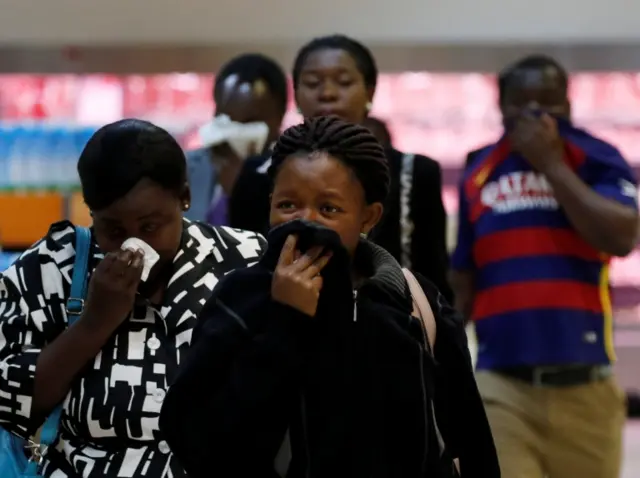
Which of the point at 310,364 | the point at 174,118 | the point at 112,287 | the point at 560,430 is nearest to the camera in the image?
the point at 310,364

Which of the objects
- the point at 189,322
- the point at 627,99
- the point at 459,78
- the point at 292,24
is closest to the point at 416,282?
the point at 189,322

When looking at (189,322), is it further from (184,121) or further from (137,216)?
(184,121)

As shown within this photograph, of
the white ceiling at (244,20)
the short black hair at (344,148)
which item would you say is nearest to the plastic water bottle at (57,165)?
the white ceiling at (244,20)

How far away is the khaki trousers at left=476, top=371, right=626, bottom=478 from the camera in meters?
3.08

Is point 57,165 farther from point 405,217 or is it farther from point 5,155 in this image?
point 405,217

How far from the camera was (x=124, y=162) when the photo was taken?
1.96 meters

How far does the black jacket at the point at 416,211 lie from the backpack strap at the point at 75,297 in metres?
0.83

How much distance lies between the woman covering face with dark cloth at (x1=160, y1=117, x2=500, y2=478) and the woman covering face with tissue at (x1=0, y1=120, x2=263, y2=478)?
1.10 feet

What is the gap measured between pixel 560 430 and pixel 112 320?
163 centimetres

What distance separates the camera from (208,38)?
540 cm

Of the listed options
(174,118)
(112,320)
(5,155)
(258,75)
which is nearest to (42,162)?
(5,155)

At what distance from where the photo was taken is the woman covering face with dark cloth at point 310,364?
5.07 ft

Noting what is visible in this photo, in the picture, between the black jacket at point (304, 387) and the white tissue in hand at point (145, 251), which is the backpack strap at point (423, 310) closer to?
the black jacket at point (304, 387)

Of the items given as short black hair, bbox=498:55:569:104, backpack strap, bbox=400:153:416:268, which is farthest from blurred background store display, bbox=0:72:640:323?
backpack strap, bbox=400:153:416:268
